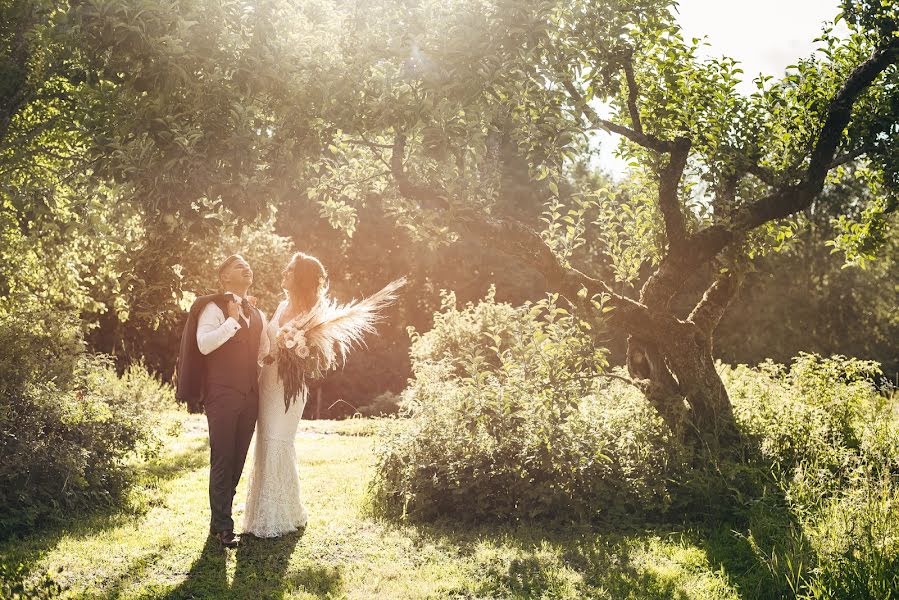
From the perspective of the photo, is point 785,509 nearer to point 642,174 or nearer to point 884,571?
point 884,571

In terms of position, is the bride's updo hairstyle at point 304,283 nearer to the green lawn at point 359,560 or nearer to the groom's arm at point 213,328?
the groom's arm at point 213,328

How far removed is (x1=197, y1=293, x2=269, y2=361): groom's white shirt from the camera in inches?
235

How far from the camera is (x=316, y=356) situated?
21.5ft

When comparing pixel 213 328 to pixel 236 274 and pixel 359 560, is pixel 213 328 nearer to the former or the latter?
pixel 236 274

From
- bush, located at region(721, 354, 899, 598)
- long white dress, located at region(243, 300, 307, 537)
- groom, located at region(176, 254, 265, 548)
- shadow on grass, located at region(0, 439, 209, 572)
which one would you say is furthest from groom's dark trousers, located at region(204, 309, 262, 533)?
bush, located at region(721, 354, 899, 598)

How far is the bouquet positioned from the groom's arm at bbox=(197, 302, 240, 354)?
505 mm

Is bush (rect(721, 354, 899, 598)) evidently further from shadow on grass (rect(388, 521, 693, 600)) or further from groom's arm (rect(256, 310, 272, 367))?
groom's arm (rect(256, 310, 272, 367))

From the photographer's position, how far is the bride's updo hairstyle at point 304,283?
21.8 feet

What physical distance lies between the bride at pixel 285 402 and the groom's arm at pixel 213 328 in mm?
500

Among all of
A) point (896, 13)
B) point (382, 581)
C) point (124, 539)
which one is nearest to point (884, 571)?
point (382, 581)

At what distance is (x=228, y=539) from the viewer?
6.06 m

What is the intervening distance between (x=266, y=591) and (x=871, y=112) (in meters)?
7.94

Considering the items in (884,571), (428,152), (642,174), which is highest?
(642,174)

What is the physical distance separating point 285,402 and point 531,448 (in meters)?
2.28
